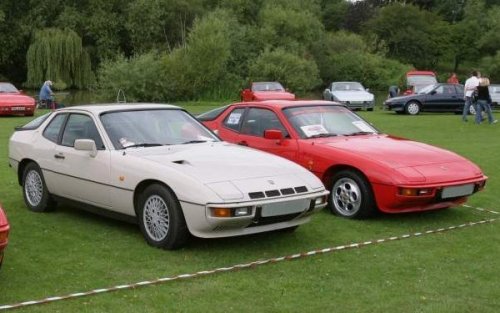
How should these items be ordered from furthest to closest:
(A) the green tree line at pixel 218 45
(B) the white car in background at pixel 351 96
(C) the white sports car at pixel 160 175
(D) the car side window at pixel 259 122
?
(A) the green tree line at pixel 218 45 < (B) the white car in background at pixel 351 96 < (D) the car side window at pixel 259 122 < (C) the white sports car at pixel 160 175

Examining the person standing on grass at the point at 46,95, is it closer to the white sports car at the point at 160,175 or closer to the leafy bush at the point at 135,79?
the leafy bush at the point at 135,79

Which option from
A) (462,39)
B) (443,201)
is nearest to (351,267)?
(443,201)

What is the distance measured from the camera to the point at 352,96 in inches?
1254

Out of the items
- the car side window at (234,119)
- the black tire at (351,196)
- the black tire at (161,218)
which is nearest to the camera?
the black tire at (161,218)

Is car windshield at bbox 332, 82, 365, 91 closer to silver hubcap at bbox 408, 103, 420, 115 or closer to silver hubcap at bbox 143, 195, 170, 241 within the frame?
silver hubcap at bbox 408, 103, 420, 115

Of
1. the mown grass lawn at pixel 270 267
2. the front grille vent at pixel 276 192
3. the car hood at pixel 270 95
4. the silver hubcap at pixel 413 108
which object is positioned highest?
the front grille vent at pixel 276 192

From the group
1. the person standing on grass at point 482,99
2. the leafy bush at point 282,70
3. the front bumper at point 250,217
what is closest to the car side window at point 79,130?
the front bumper at point 250,217

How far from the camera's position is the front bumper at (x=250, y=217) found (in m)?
5.88

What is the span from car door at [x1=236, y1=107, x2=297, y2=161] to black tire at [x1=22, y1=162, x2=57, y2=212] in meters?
2.72

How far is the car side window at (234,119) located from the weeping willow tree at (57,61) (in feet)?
122

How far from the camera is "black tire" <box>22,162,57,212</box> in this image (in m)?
7.94

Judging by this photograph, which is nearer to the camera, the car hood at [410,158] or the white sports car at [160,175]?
the white sports car at [160,175]

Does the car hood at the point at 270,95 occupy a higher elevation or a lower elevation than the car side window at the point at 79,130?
lower

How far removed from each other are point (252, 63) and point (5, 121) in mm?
27026
